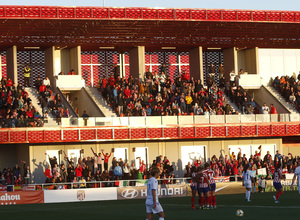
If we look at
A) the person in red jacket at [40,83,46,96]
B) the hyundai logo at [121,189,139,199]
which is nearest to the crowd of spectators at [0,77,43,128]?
the person in red jacket at [40,83,46,96]

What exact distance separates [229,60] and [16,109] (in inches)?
815

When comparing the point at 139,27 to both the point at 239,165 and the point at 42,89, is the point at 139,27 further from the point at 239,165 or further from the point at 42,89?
the point at 239,165

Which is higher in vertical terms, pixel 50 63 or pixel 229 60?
pixel 229 60

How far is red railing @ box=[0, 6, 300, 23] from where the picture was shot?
43750mm

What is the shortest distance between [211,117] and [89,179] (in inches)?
409

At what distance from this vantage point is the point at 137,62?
53500 mm

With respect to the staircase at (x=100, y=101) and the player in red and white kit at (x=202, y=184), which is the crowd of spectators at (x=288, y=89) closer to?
the staircase at (x=100, y=101)

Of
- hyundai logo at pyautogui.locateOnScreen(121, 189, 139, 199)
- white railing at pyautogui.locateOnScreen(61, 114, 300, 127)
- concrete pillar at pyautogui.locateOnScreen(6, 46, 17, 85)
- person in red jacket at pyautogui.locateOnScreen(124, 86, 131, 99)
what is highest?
concrete pillar at pyautogui.locateOnScreen(6, 46, 17, 85)

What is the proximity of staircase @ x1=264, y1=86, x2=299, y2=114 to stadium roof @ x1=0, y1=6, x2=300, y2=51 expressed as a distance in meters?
3.92

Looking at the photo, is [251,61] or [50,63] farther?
[251,61]

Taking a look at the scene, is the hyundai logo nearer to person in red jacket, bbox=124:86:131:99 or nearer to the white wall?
person in red jacket, bbox=124:86:131:99

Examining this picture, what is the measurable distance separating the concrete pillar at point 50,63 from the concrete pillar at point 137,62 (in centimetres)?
615

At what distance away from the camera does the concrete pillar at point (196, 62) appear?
55.5 m

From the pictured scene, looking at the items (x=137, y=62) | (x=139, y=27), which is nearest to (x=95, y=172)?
(x=139, y=27)
